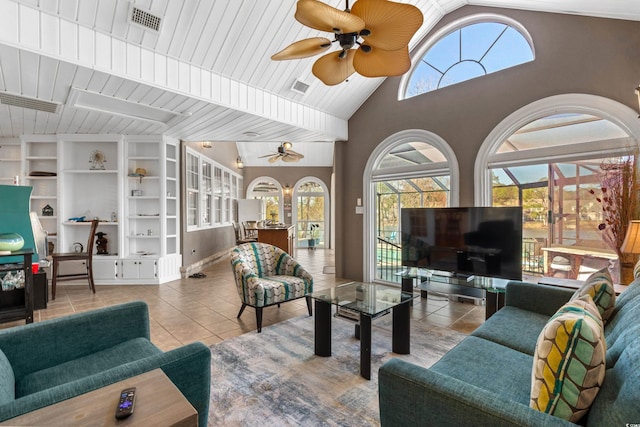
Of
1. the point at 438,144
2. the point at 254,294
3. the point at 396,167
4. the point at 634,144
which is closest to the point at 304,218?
the point at 396,167

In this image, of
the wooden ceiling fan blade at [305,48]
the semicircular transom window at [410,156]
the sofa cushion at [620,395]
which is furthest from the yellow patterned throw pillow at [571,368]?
the semicircular transom window at [410,156]

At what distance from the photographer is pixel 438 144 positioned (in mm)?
4457

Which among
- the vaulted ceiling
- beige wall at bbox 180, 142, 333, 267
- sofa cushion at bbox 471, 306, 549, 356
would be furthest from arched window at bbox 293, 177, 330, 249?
sofa cushion at bbox 471, 306, 549, 356

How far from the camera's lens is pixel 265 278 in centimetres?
380

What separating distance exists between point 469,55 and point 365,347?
4.11m

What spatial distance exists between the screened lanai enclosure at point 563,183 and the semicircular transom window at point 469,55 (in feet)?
3.15

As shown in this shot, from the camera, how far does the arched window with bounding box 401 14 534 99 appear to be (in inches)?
153

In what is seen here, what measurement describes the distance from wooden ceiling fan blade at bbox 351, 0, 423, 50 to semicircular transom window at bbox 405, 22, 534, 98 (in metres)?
2.55

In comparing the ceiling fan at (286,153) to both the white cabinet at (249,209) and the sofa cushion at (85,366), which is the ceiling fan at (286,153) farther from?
the sofa cushion at (85,366)

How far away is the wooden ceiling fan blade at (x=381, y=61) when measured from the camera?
7.89ft

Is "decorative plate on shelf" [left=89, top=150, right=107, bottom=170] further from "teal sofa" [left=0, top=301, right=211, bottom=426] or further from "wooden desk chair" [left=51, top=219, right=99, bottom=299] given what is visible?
"teal sofa" [left=0, top=301, right=211, bottom=426]

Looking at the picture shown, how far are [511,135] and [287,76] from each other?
302cm

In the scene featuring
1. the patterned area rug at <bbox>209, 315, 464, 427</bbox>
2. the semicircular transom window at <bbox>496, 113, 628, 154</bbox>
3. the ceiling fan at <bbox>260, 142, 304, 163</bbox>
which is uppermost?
the ceiling fan at <bbox>260, 142, 304, 163</bbox>

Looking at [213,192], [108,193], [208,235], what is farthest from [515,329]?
[213,192]
